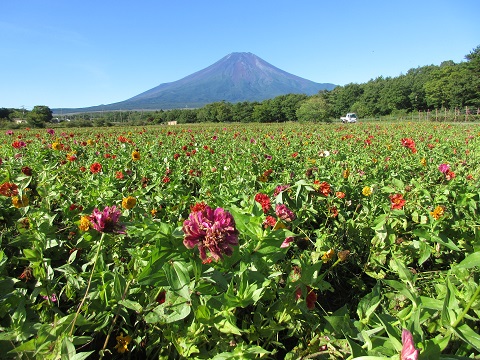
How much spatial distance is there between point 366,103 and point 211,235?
240ft

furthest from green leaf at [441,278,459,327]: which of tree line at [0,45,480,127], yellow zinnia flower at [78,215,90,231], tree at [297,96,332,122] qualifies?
tree line at [0,45,480,127]

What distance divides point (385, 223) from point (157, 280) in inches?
61.2

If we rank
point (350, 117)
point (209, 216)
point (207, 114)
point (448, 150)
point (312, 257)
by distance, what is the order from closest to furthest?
point (209, 216)
point (312, 257)
point (448, 150)
point (350, 117)
point (207, 114)

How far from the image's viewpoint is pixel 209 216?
0.95 meters

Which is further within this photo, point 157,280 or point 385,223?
point 385,223

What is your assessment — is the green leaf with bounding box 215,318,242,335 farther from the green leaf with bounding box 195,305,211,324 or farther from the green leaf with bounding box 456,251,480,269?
the green leaf with bounding box 456,251,480,269

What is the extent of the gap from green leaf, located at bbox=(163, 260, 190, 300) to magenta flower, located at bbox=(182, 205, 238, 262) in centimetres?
8

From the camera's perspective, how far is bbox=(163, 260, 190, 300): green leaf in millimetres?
902

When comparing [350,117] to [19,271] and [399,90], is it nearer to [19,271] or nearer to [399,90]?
[399,90]

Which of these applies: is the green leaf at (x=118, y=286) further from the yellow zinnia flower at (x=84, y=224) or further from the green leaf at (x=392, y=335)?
the green leaf at (x=392, y=335)

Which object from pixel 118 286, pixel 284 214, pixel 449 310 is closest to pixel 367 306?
pixel 449 310

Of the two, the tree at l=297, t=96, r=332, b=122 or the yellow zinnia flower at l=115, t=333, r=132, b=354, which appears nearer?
the yellow zinnia flower at l=115, t=333, r=132, b=354

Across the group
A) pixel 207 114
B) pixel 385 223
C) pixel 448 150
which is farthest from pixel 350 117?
pixel 385 223

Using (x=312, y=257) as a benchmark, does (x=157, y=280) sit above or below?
above
